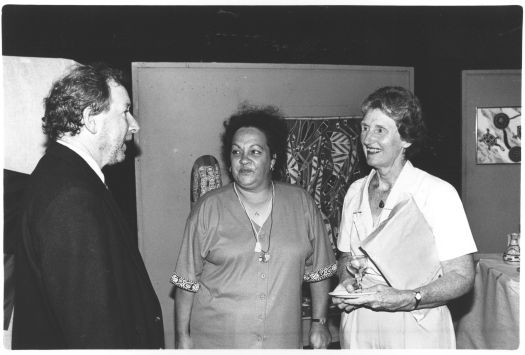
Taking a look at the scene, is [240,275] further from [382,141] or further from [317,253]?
[382,141]

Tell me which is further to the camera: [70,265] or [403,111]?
[403,111]

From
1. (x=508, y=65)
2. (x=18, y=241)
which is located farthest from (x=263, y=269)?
(x=508, y=65)

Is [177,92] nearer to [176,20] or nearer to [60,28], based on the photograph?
[176,20]

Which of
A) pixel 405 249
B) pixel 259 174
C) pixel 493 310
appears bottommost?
pixel 493 310

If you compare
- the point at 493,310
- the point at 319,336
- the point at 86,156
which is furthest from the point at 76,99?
the point at 493,310

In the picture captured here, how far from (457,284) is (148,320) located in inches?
50.6

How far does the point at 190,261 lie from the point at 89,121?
2.99ft

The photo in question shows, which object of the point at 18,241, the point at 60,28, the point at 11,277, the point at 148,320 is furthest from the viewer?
the point at 60,28

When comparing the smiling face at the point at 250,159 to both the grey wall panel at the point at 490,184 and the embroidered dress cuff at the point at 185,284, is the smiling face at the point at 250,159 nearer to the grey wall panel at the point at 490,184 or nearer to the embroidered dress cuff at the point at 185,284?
the embroidered dress cuff at the point at 185,284

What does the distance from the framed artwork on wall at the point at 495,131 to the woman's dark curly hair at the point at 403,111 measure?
253 centimetres

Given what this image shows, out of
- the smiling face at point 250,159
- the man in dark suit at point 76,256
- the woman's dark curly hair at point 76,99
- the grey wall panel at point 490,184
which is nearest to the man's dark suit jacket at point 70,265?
the man in dark suit at point 76,256

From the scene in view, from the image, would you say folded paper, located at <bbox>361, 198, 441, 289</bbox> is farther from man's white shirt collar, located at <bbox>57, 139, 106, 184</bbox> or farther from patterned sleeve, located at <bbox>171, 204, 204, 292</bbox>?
man's white shirt collar, located at <bbox>57, 139, 106, 184</bbox>

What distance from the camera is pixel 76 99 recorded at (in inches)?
71.5

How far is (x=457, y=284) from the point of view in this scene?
194 centimetres
